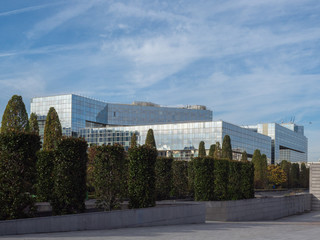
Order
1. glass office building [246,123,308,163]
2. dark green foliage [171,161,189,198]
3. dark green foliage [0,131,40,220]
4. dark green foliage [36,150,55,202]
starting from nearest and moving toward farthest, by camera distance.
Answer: dark green foliage [0,131,40,220]
dark green foliage [36,150,55,202]
dark green foliage [171,161,189,198]
glass office building [246,123,308,163]

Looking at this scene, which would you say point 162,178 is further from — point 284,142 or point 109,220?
point 284,142

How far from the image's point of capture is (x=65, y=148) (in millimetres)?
17016

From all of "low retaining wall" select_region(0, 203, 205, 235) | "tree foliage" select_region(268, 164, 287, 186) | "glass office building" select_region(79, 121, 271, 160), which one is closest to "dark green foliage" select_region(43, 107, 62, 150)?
"low retaining wall" select_region(0, 203, 205, 235)

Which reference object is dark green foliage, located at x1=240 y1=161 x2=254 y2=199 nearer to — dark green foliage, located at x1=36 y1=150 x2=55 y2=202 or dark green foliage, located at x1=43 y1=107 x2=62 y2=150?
dark green foliage, located at x1=36 y1=150 x2=55 y2=202

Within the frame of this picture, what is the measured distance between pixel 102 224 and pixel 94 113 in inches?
3616

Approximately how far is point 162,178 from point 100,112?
8160 cm

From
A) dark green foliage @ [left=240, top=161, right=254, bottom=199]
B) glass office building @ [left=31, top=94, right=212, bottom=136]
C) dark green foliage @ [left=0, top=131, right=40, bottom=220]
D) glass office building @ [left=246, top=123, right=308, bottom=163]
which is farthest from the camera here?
glass office building @ [left=246, top=123, right=308, bottom=163]

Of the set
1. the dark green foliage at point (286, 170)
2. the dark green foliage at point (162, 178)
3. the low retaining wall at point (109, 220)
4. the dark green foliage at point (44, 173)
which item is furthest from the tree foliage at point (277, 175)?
the low retaining wall at point (109, 220)

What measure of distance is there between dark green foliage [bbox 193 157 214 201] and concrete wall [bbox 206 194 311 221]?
119 cm

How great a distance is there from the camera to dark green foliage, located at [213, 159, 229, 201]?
28.5 metres

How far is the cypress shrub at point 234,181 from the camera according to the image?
3038 centimetres

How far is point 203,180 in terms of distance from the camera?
27.2m

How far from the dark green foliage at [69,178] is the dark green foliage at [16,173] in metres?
1.25

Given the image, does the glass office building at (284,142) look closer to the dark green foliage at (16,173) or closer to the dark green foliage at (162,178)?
the dark green foliage at (162,178)
